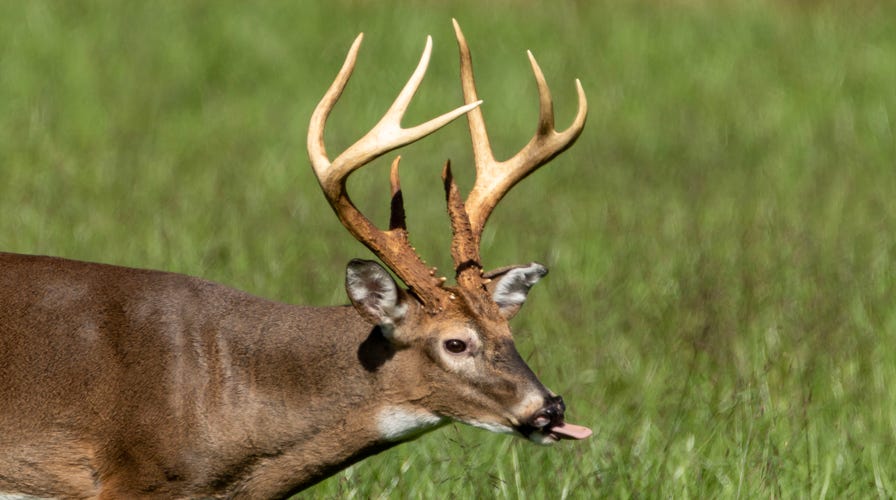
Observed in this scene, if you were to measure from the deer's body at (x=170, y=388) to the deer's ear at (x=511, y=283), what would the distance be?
428mm

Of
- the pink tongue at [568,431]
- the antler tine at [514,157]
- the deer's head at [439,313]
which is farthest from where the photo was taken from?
the antler tine at [514,157]

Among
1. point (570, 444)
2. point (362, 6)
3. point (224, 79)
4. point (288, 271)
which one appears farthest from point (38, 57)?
point (570, 444)

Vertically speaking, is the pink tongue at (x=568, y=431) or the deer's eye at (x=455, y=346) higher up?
the deer's eye at (x=455, y=346)

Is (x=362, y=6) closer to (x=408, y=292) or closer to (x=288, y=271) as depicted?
(x=288, y=271)

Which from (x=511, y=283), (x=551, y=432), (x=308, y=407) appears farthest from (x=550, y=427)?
(x=308, y=407)

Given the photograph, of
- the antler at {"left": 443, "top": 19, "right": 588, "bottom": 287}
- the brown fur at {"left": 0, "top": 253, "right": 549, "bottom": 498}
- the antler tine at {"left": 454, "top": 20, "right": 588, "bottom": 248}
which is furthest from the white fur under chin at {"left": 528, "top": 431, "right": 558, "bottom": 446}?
the antler tine at {"left": 454, "top": 20, "right": 588, "bottom": 248}

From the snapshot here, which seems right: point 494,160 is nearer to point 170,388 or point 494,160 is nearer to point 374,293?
point 374,293

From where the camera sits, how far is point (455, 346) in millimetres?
5168

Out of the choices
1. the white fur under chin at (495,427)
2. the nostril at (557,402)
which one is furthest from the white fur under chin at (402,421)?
the nostril at (557,402)

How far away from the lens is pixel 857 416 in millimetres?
6754

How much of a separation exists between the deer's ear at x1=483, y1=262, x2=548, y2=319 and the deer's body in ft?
1.40

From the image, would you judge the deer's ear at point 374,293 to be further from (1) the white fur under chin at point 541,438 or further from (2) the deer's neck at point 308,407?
(1) the white fur under chin at point 541,438

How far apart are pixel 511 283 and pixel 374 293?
0.52m

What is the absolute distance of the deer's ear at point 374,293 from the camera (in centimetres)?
514
